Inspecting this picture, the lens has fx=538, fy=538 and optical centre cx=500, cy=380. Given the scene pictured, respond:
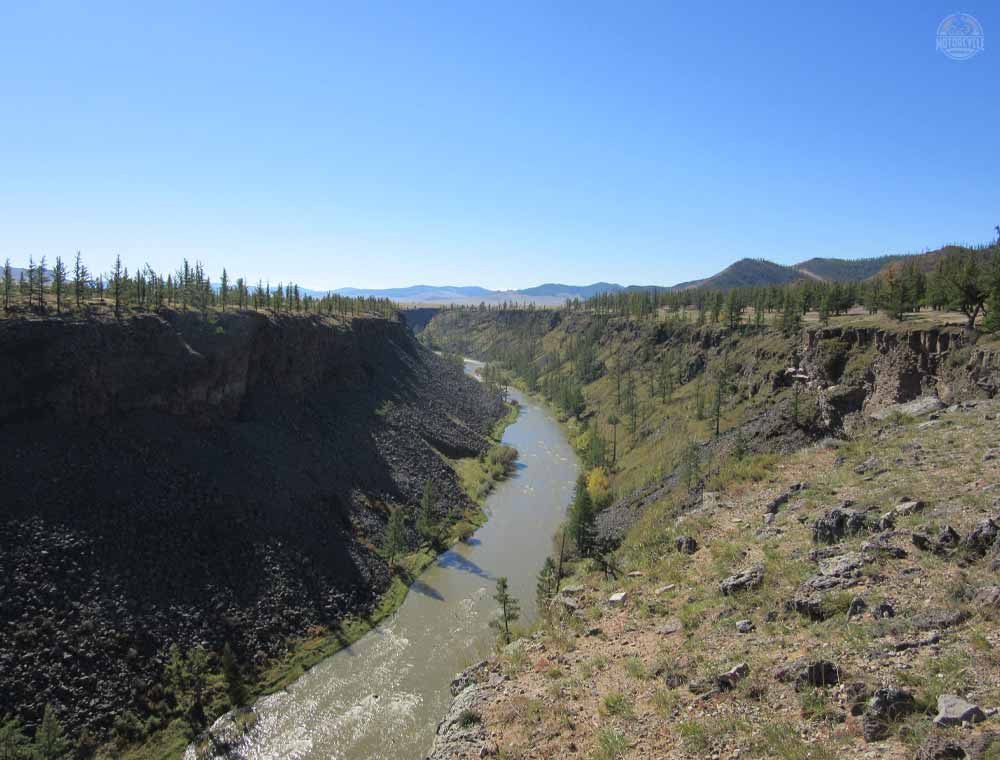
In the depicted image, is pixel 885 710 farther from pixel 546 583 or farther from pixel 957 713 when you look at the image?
pixel 546 583

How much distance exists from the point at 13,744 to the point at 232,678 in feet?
35.4

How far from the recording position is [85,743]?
92.7ft

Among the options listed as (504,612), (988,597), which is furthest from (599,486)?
(988,597)

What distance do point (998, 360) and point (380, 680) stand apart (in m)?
47.5

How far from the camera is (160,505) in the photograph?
41.4 metres

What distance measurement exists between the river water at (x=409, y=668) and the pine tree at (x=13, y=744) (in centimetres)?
751

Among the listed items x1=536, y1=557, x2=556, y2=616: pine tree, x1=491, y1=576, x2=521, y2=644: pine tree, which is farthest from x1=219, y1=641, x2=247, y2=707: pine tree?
x1=536, y1=557, x2=556, y2=616: pine tree

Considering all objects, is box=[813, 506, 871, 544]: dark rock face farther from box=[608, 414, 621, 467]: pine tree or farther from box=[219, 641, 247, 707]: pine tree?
box=[608, 414, 621, 467]: pine tree

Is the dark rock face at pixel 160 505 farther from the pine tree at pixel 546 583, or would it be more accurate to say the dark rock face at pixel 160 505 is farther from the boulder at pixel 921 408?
the boulder at pixel 921 408

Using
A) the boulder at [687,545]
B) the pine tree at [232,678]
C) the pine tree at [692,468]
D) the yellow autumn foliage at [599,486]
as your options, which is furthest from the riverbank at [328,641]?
the boulder at [687,545]

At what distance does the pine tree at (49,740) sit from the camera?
84.5ft

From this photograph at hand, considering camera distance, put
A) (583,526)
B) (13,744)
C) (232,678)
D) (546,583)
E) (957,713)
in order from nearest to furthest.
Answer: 1. (957,713)
2. (13,744)
3. (232,678)
4. (546,583)
5. (583,526)

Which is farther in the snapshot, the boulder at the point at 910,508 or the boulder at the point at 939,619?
the boulder at the point at 910,508

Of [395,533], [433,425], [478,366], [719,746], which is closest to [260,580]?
[395,533]
